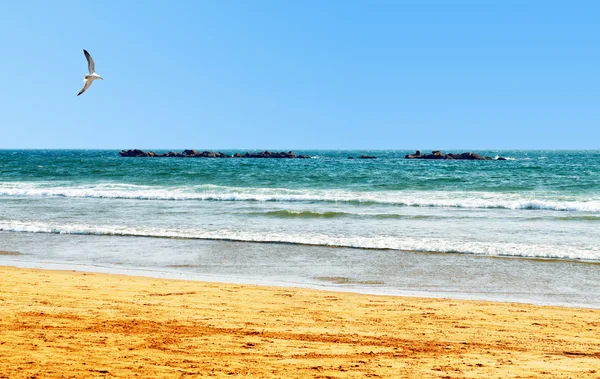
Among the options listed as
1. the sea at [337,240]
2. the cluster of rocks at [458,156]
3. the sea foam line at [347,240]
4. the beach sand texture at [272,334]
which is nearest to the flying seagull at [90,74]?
the sea at [337,240]

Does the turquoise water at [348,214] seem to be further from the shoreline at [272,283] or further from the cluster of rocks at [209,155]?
the cluster of rocks at [209,155]

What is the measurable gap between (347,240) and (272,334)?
27.2 feet

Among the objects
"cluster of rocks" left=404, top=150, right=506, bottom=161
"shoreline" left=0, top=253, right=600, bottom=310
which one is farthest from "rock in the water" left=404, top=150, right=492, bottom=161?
"shoreline" left=0, top=253, right=600, bottom=310

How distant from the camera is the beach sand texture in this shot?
18.6ft

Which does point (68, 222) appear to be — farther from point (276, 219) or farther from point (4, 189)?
point (4, 189)

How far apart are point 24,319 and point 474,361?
16.3 feet

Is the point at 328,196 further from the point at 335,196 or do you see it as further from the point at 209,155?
the point at 209,155

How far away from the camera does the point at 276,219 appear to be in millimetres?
20203

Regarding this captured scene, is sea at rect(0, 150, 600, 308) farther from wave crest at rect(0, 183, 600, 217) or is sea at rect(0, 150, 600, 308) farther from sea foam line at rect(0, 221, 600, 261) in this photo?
wave crest at rect(0, 183, 600, 217)

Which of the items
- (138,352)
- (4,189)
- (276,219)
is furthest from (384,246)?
(4,189)

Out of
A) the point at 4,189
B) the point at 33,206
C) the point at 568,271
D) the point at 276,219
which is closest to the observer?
the point at 568,271

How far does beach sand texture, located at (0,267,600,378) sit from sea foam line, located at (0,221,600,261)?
4887 millimetres

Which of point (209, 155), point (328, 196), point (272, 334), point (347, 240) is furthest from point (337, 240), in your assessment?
point (209, 155)

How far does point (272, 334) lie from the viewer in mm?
6910
